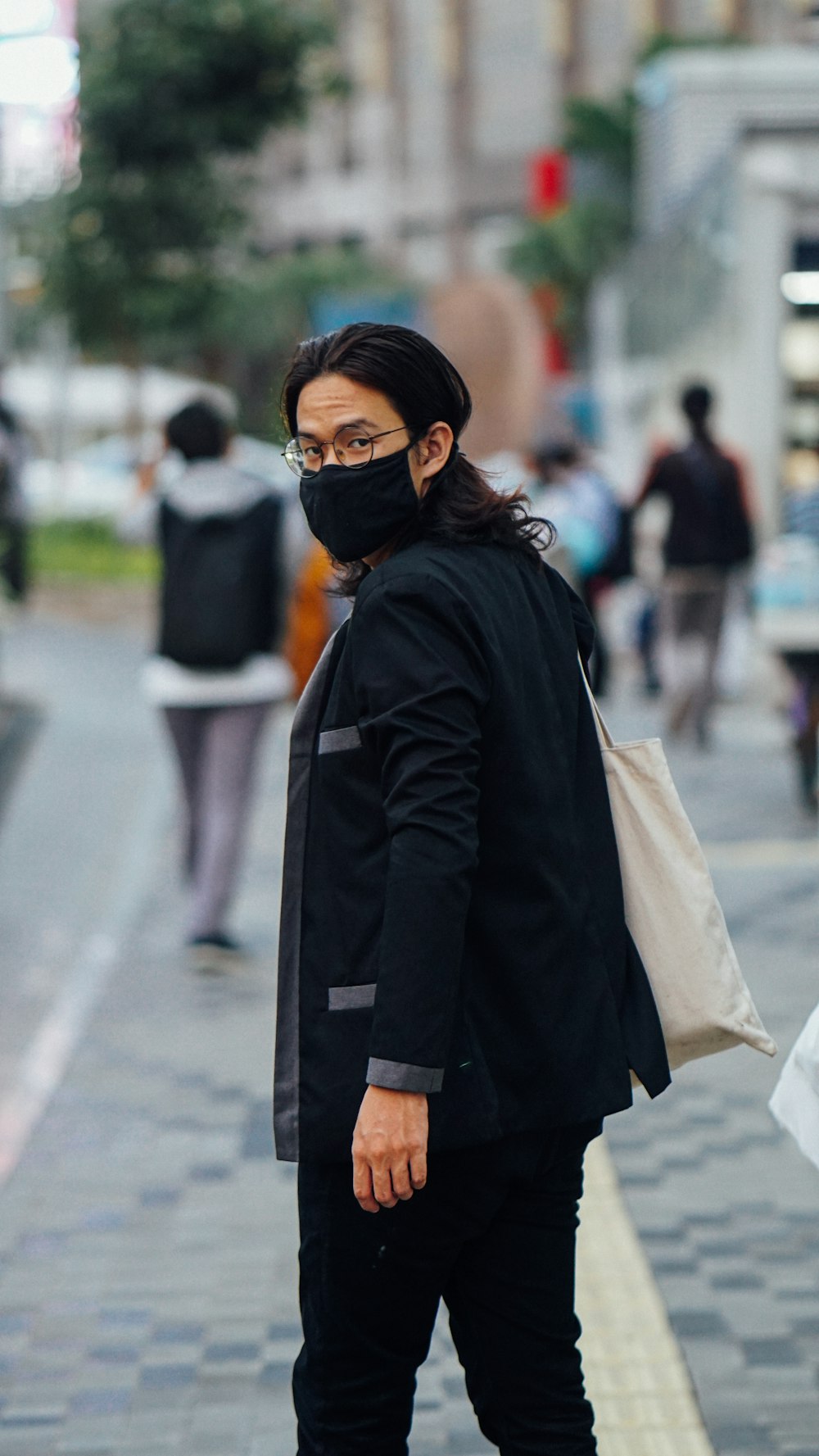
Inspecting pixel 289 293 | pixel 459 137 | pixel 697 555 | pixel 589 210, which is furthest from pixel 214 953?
pixel 459 137

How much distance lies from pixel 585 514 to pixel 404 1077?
859 centimetres

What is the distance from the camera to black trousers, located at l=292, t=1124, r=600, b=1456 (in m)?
2.48

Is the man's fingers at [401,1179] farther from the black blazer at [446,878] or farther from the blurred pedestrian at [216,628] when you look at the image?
the blurred pedestrian at [216,628]

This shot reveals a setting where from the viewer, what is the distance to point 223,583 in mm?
6738

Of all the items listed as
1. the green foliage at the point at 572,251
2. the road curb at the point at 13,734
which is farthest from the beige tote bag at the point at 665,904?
the green foliage at the point at 572,251

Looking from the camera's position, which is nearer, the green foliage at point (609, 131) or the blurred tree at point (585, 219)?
the blurred tree at point (585, 219)

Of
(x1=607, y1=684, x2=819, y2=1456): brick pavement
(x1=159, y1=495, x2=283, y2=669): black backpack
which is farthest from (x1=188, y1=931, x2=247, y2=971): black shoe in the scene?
(x1=607, y1=684, x2=819, y2=1456): brick pavement

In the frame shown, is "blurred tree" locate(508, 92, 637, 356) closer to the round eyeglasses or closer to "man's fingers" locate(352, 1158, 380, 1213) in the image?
the round eyeglasses

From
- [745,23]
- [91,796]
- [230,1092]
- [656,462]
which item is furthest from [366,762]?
[745,23]

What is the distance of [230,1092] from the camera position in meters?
5.62

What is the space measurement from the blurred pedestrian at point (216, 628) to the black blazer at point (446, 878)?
4.21 m

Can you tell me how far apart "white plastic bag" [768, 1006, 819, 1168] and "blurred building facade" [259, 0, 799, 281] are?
54.4 metres

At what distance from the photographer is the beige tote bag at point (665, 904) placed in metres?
2.68

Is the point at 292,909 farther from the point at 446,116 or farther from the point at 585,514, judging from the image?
the point at 446,116
